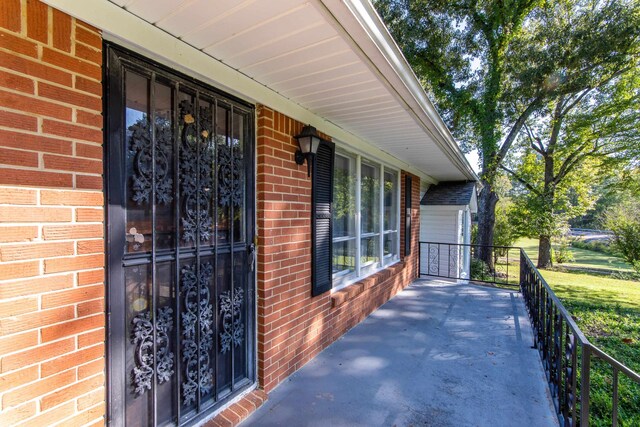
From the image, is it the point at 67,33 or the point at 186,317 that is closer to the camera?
the point at 67,33

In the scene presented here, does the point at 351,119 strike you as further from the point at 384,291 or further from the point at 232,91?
the point at 384,291

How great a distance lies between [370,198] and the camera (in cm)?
449

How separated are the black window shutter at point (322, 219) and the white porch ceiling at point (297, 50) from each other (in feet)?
1.36

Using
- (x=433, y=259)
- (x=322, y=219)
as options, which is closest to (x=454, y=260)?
(x=433, y=259)

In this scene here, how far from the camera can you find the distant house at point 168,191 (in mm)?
1181

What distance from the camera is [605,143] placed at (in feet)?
36.5

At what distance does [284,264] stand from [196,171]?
1078mm

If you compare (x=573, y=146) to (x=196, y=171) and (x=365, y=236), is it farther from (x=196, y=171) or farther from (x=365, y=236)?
(x=196, y=171)

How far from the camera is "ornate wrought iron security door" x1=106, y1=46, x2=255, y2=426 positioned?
153cm

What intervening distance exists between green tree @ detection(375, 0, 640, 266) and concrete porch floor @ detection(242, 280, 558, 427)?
7.42 m

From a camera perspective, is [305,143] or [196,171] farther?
[305,143]

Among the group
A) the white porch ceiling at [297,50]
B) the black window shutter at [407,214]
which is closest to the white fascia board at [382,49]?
the white porch ceiling at [297,50]

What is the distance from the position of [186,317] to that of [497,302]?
507 cm

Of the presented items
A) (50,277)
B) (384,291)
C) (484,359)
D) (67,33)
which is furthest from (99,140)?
(384,291)
